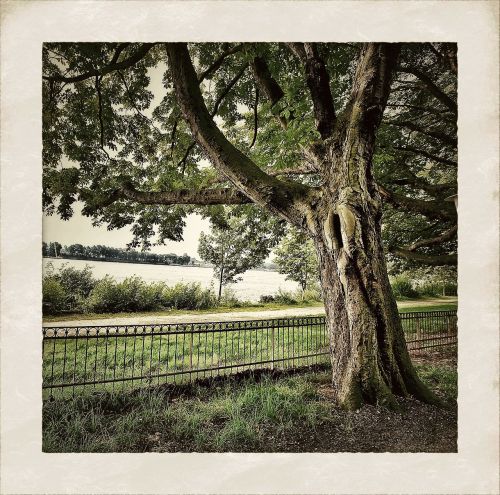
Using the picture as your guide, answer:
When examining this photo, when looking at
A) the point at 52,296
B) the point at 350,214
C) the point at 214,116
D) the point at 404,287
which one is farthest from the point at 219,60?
the point at 404,287

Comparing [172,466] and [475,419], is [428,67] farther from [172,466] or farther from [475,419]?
[172,466]

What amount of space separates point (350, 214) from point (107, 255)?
6337 millimetres

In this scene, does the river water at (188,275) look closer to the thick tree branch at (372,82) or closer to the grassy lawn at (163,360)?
the grassy lawn at (163,360)

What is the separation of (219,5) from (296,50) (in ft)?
5.02


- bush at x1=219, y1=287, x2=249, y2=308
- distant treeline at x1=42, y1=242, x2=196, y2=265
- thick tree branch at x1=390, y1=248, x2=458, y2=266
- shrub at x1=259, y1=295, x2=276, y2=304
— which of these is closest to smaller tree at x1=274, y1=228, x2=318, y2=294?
shrub at x1=259, y1=295, x2=276, y2=304

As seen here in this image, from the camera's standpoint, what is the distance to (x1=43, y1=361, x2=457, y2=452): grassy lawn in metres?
2.70

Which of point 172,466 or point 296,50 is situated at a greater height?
point 296,50

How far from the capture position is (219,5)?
248 cm

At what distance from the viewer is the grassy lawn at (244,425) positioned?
8.86ft

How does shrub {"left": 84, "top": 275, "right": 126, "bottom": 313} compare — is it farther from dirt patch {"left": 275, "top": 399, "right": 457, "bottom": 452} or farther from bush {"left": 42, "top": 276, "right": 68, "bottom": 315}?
dirt patch {"left": 275, "top": 399, "right": 457, "bottom": 452}

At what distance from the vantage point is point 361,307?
3176 millimetres

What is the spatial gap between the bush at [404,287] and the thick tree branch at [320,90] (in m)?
7.51

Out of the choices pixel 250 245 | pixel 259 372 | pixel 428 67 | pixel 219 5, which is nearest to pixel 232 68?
pixel 219 5

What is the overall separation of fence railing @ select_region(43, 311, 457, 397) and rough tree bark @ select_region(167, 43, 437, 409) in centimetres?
179
